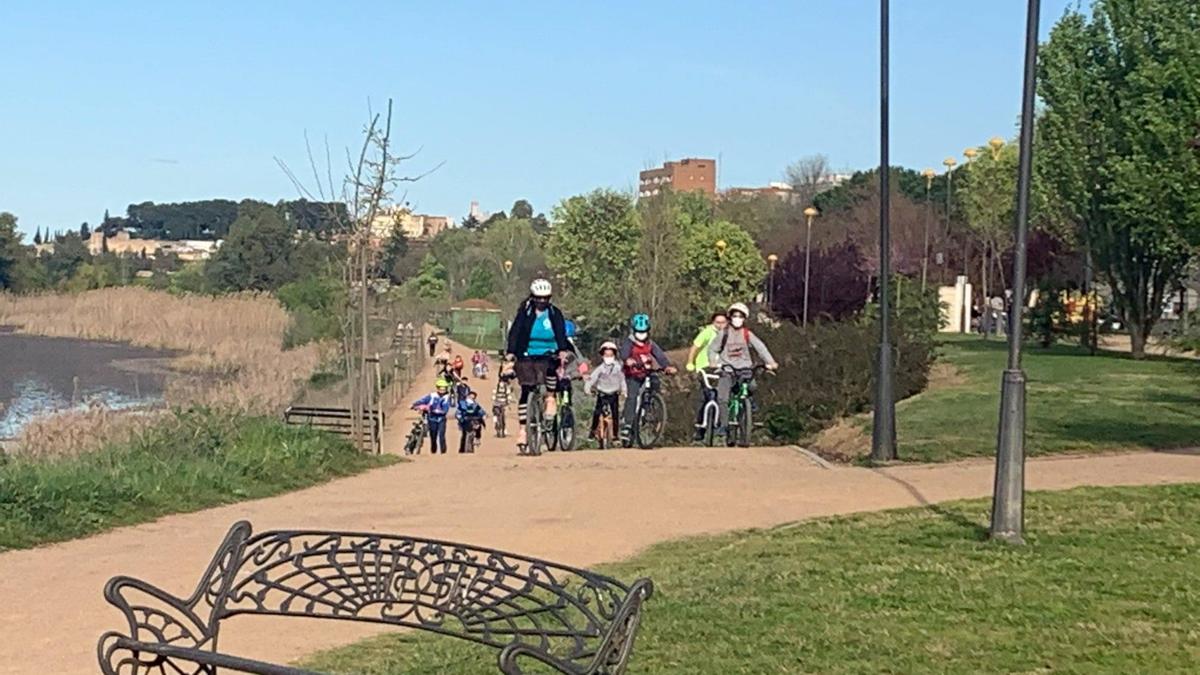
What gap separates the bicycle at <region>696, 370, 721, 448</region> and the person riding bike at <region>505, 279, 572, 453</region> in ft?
6.58

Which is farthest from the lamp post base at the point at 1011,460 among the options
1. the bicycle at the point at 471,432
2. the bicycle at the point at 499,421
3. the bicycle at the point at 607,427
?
the bicycle at the point at 499,421

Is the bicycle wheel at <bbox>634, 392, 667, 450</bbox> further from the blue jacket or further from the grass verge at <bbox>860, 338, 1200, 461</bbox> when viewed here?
the blue jacket

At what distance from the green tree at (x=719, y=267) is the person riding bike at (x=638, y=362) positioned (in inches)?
1488

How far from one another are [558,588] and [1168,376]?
24.2m

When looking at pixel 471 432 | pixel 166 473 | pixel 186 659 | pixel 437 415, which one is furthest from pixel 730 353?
pixel 186 659

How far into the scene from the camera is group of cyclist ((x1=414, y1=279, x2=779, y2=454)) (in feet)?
51.7

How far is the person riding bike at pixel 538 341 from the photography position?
617 inches

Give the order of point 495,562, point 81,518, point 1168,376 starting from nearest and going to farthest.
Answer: point 495,562 < point 81,518 < point 1168,376

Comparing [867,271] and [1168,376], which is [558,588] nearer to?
[1168,376]

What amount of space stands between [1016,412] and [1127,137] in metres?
26.2

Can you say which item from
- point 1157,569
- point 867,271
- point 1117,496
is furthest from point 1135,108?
point 1157,569

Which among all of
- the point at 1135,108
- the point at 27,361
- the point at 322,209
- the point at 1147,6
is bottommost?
the point at 27,361

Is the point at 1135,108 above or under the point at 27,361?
above

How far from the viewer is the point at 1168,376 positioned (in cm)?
2664
